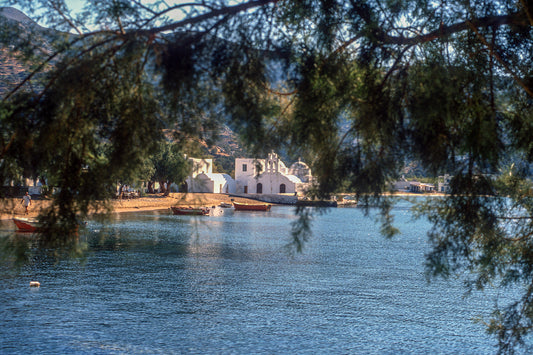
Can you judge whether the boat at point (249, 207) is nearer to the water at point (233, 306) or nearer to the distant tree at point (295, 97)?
the water at point (233, 306)

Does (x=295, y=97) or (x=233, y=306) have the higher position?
(x=295, y=97)

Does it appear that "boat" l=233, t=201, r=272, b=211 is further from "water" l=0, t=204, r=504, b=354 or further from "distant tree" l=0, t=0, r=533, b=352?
"distant tree" l=0, t=0, r=533, b=352

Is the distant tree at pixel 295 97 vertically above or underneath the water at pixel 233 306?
above

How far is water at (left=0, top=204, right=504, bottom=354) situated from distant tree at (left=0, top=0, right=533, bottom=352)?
4155 mm

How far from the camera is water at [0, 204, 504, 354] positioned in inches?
469

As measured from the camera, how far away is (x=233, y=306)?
1499cm

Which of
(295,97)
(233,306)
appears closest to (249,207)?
(233,306)

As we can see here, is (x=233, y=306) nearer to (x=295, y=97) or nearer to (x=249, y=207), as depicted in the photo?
(x=295, y=97)

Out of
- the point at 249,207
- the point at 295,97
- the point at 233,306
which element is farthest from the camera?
the point at 249,207

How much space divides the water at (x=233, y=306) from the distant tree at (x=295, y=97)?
4155 mm

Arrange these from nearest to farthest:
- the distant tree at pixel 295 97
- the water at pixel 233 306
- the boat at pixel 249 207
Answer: the distant tree at pixel 295 97 < the water at pixel 233 306 < the boat at pixel 249 207

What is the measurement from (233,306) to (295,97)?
12009 mm

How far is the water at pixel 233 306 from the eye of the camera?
39.1 feet

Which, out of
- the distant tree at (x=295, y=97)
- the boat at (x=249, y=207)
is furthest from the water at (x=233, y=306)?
the boat at (x=249, y=207)
